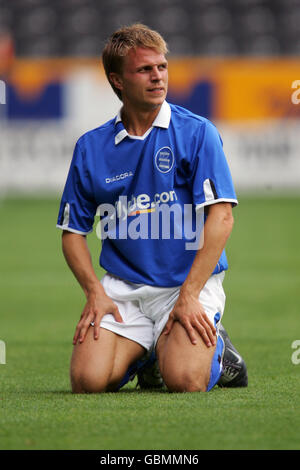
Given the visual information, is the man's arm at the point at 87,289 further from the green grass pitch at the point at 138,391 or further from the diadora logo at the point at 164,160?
the diadora logo at the point at 164,160

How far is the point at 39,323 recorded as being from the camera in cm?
710

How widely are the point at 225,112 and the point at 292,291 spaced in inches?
537

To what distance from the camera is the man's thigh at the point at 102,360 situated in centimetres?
425

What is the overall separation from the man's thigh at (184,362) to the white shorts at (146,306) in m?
0.17

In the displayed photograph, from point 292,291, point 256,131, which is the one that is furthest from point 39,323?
point 256,131

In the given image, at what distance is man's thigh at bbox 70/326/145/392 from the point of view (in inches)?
167

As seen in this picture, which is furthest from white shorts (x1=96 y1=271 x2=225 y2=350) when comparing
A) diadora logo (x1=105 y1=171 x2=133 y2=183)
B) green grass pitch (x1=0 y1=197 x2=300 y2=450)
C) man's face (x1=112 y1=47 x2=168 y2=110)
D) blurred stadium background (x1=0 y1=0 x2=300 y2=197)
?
blurred stadium background (x1=0 y1=0 x2=300 y2=197)

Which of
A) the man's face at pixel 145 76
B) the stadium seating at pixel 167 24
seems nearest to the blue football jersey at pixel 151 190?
the man's face at pixel 145 76

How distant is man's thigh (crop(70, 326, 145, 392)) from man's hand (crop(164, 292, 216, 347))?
1.15 ft

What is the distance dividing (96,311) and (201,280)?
0.55 metres

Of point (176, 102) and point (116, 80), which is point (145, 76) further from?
point (176, 102)

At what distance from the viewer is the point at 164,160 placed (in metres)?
4.36

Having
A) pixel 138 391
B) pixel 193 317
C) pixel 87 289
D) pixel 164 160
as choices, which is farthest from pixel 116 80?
pixel 138 391
